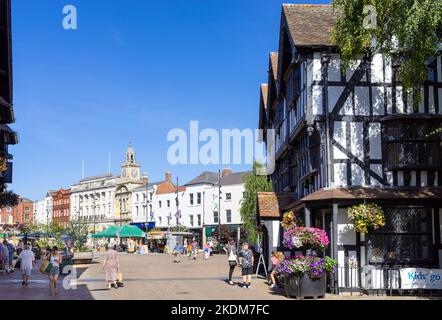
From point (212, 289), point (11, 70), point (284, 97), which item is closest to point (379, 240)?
point (212, 289)

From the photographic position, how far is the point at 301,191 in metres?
24.4

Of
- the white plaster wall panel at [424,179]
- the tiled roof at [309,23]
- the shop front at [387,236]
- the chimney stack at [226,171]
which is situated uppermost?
the tiled roof at [309,23]

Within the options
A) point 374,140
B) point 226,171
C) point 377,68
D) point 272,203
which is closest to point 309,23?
point 377,68

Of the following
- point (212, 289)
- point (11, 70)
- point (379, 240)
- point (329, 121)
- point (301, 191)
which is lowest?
point (212, 289)

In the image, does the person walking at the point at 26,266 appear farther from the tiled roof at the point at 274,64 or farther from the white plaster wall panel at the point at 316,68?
the tiled roof at the point at 274,64

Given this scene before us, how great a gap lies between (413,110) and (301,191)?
6314mm

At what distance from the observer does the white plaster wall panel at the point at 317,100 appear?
20.1m

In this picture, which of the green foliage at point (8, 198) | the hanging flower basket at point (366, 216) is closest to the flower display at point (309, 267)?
the hanging flower basket at point (366, 216)

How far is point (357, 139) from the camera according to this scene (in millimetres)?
19797

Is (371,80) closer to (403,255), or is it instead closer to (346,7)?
(346,7)

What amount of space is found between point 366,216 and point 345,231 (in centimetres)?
133

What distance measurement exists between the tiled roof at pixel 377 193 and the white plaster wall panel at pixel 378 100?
2.63 metres

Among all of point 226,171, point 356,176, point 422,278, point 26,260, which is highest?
point 226,171

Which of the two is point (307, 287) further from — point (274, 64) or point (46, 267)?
point (274, 64)
